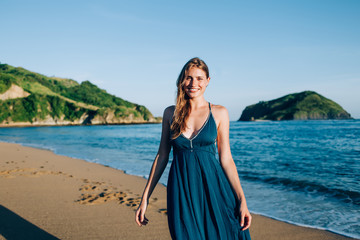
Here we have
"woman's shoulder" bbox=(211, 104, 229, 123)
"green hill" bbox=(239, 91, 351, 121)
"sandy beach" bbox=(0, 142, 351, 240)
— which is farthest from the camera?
"green hill" bbox=(239, 91, 351, 121)

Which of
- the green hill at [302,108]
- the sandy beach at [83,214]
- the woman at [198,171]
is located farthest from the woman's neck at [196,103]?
the green hill at [302,108]

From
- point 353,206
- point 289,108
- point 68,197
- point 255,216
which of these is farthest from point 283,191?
point 289,108

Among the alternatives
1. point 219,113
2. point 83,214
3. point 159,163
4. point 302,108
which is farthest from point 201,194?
point 302,108

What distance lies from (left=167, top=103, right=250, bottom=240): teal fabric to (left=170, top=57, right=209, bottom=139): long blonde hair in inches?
2.8

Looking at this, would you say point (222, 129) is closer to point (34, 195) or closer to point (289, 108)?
point (34, 195)

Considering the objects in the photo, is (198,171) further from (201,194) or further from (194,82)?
(194,82)

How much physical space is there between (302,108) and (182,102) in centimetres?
13447

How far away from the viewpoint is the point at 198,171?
5.91ft

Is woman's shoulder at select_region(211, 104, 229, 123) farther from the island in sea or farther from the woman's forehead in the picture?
the island in sea

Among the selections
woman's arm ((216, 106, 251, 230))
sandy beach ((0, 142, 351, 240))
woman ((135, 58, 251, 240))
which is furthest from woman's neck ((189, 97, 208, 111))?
sandy beach ((0, 142, 351, 240))

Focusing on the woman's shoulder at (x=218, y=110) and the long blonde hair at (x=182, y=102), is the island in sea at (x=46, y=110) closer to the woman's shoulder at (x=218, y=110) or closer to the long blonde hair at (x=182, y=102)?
the long blonde hair at (x=182, y=102)

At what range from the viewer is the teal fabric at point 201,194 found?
171 cm

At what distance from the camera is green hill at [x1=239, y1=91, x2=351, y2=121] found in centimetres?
11919

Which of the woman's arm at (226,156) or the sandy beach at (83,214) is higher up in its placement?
the woman's arm at (226,156)
